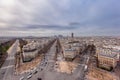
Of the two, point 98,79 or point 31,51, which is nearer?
point 98,79

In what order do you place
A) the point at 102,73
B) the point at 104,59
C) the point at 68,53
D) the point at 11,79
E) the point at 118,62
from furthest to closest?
1. the point at 68,53
2. the point at 118,62
3. the point at 104,59
4. the point at 102,73
5. the point at 11,79

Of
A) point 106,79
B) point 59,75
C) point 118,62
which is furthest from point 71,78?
point 118,62

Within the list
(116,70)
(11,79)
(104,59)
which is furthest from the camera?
(104,59)

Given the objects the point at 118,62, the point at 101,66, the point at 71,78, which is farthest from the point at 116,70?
the point at 71,78

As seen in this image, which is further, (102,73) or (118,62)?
(118,62)

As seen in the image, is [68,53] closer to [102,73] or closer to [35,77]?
[102,73]

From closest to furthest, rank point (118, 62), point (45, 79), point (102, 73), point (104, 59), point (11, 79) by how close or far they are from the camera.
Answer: point (45, 79)
point (11, 79)
point (102, 73)
point (104, 59)
point (118, 62)

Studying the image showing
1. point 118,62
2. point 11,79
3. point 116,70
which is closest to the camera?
point 11,79

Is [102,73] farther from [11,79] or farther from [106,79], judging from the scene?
[11,79]
